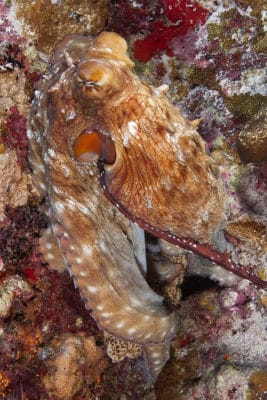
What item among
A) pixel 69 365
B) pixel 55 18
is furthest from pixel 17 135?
pixel 69 365

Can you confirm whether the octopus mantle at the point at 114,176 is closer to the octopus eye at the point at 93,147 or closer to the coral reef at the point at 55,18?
the octopus eye at the point at 93,147

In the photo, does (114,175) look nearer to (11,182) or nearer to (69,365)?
(11,182)

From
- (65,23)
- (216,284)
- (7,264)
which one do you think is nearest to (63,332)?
(7,264)

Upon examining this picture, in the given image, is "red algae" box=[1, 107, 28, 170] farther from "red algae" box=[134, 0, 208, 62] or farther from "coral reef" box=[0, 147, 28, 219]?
"red algae" box=[134, 0, 208, 62]

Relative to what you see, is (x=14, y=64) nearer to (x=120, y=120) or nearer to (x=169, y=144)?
(x=120, y=120)

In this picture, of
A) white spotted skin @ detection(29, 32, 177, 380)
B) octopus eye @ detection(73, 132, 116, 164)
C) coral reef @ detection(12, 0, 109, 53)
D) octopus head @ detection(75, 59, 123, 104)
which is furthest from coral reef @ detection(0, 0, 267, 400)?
octopus head @ detection(75, 59, 123, 104)

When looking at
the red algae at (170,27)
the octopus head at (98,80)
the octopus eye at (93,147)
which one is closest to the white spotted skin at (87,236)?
the octopus eye at (93,147)
